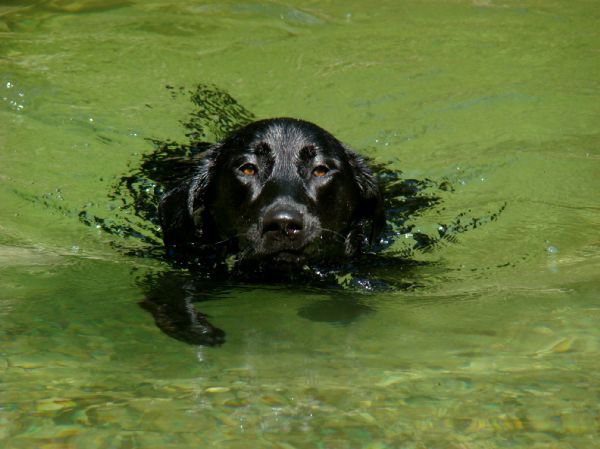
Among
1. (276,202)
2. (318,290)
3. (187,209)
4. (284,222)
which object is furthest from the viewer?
(187,209)

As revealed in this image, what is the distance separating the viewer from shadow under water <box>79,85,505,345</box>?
13.0 ft

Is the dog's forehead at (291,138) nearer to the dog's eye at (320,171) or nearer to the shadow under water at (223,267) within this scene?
the dog's eye at (320,171)

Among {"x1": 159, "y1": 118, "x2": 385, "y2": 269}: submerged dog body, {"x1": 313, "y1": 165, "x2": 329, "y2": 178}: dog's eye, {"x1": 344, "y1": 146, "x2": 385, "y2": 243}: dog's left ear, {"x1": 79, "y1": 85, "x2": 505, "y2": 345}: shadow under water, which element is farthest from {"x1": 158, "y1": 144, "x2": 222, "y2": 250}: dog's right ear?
{"x1": 344, "y1": 146, "x2": 385, "y2": 243}: dog's left ear

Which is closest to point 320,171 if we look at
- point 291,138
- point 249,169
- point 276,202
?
point 291,138

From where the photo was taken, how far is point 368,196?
537 centimetres

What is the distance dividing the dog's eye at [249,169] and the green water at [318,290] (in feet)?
2.14

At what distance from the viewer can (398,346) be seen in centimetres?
337

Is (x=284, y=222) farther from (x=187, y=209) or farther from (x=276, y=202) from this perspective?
(x=187, y=209)

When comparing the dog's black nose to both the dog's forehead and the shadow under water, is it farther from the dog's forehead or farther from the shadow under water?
the dog's forehead

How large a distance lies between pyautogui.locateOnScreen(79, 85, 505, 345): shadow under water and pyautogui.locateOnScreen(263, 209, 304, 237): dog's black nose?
360 millimetres

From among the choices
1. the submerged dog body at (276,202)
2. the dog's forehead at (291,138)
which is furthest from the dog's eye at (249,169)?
the dog's forehead at (291,138)

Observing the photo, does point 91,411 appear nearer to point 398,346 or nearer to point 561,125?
point 398,346

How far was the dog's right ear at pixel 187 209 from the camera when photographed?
5.04 metres

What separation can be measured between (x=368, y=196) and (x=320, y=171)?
624 mm
